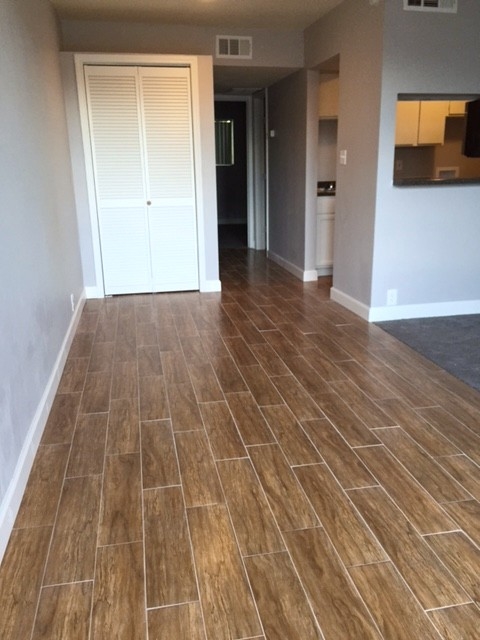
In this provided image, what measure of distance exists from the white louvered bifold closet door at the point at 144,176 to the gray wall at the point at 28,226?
75cm

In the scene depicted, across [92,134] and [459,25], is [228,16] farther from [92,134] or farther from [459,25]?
[459,25]

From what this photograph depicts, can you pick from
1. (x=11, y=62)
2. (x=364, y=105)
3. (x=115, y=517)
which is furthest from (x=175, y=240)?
(x=115, y=517)

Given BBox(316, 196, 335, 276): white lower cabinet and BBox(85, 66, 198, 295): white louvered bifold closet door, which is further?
BBox(316, 196, 335, 276): white lower cabinet

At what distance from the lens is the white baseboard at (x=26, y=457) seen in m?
1.88

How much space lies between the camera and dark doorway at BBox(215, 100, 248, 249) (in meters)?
9.94

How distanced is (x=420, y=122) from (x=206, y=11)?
254 cm

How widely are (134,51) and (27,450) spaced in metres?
4.24

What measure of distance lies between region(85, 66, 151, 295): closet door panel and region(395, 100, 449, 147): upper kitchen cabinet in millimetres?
2789

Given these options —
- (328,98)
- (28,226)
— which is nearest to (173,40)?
(328,98)

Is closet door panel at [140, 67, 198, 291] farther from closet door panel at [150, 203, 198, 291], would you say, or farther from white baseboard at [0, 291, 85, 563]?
white baseboard at [0, 291, 85, 563]

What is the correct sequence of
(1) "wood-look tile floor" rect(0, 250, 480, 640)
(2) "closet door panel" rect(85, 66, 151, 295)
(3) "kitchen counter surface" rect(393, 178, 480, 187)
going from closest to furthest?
(1) "wood-look tile floor" rect(0, 250, 480, 640)
(3) "kitchen counter surface" rect(393, 178, 480, 187)
(2) "closet door panel" rect(85, 66, 151, 295)

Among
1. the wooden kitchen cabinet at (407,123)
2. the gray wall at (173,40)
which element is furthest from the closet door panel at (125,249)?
the wooden kitchen cabinet at (407,123)

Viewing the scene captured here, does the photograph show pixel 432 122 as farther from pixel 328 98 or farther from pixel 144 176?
pixel 144 176

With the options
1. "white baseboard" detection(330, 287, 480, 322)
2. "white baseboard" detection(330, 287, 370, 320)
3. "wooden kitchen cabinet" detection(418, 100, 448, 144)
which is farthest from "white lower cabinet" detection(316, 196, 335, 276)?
→ "white baseboard" detection(330, 287, 480, 322)
